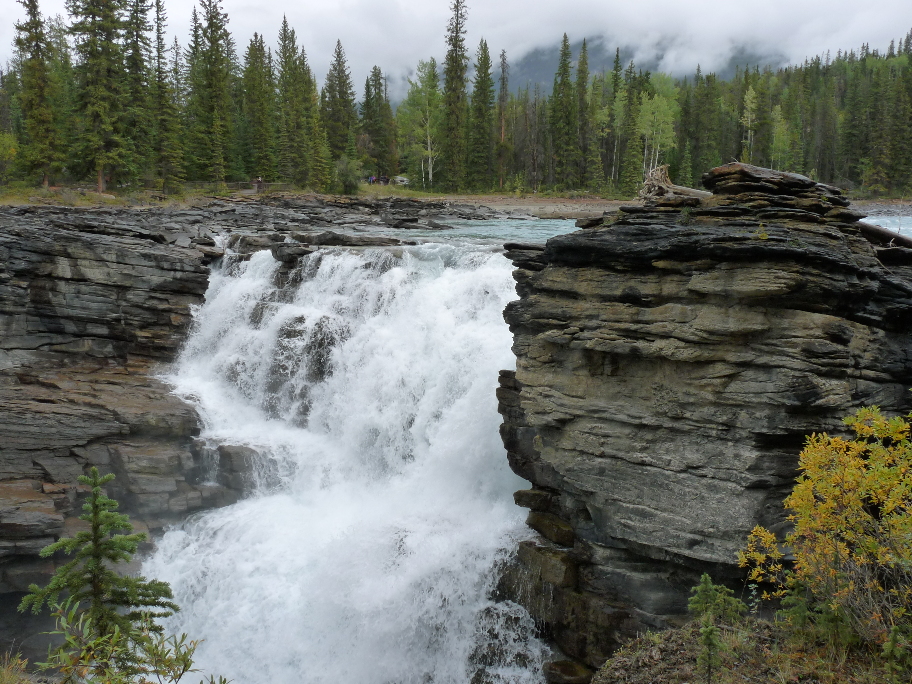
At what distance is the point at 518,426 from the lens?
1235 centimetres

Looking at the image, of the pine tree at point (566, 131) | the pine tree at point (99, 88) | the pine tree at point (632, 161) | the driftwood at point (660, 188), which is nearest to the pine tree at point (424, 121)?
the pine tree at point (566, 131)

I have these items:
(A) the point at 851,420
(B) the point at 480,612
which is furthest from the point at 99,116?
(A) the point at 851,420

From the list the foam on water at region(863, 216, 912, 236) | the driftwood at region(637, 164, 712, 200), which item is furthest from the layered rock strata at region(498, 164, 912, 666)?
the foam on water at region(863, 216, 912, 236)

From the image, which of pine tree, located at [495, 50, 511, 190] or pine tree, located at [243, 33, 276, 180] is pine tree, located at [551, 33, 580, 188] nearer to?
pine tree, located at [495, 50, 511, 190]

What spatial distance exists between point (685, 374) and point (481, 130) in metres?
60.0

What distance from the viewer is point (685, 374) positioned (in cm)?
927

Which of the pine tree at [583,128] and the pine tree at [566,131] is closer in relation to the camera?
the pine tree at [566,131]

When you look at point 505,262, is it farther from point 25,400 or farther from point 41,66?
point 41,66

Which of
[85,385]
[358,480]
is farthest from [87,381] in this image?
[358,480]

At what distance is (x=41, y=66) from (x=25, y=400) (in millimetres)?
39015

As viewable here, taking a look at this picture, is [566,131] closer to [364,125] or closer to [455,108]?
[455,108]

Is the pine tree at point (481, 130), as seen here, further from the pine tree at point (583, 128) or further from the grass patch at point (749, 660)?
the grass patch at point (749, 660)

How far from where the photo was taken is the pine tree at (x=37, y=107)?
41.5 metres

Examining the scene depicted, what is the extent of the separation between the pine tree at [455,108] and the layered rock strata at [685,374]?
173 feet
